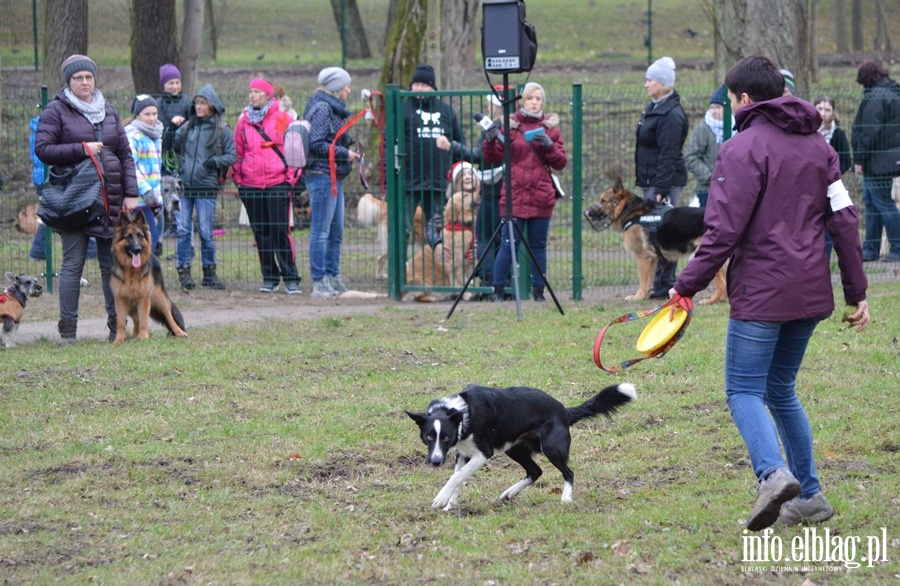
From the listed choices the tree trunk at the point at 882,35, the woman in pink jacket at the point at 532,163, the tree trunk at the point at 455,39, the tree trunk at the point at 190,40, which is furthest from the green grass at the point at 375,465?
the tree trunk at the point at 882,35

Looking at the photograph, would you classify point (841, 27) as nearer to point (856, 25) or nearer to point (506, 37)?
point (856, 25)

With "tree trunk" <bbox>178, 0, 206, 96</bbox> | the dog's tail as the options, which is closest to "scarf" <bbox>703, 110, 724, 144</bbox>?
the dog's tail

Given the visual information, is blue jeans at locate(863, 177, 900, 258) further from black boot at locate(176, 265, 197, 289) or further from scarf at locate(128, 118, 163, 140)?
scarf at locate(128, 118, 163, 140)

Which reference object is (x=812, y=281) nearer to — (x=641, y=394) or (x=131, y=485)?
(x=641, y=394)

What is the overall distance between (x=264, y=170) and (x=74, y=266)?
3.26m

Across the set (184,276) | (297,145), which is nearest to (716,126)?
(297,145)

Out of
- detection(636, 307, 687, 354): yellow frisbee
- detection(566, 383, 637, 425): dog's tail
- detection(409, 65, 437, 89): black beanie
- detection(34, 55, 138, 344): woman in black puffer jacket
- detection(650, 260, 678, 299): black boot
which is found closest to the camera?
detection(636, 307, 687, 354): yellow frisbee

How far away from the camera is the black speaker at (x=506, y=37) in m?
9.45

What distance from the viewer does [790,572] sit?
4.25m

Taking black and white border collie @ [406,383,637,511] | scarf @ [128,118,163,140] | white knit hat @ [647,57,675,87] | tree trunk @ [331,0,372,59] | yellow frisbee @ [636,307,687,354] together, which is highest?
tree trunk @ [331,0,372,59]

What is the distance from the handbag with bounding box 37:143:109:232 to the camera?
351 inches

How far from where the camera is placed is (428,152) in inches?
448

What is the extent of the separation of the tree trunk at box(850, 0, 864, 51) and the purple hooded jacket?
1151 inches

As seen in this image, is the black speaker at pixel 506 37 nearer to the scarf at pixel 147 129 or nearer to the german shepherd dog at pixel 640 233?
the german shepherd dog at pixel 640 233
